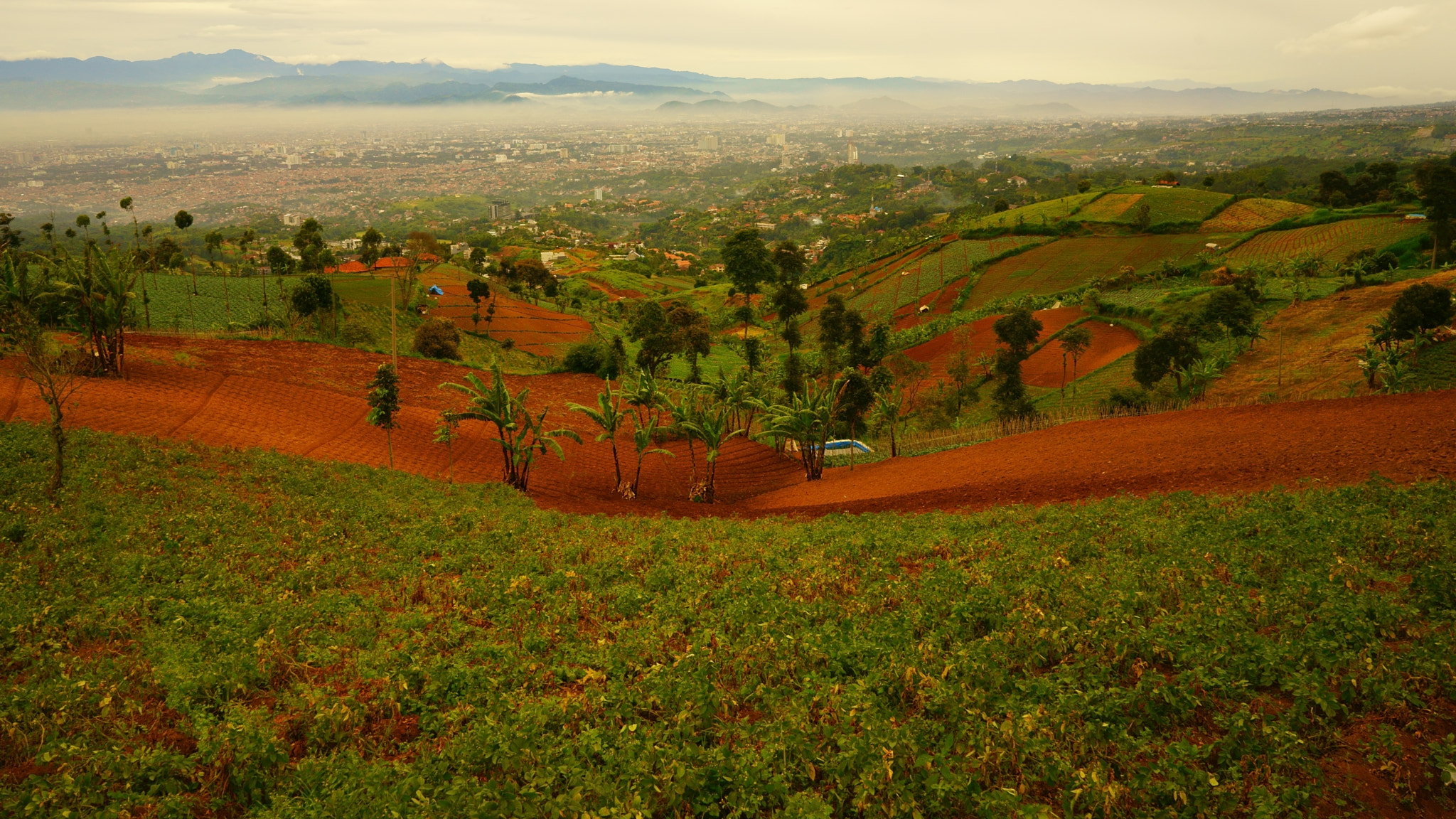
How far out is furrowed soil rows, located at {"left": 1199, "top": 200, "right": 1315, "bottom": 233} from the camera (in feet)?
189

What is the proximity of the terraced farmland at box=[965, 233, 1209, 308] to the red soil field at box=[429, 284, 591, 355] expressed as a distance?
95.4ft

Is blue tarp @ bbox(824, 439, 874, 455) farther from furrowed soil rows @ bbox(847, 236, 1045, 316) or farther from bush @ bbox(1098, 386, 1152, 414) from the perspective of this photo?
furrowed soil rows @ bbox(847, 236, 1045, 316)

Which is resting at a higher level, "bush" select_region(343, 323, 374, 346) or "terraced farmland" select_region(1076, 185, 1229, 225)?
"terraced farmland" select_region(1076, 185, 1229, 225)

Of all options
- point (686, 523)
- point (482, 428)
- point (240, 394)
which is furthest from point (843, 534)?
point (240, 394)

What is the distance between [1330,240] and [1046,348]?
26122 mm

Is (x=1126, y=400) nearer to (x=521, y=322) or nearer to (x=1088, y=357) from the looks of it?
(x=1088, y=357)

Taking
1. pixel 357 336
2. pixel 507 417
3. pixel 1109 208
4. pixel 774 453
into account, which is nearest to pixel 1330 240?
pixel 1109 208

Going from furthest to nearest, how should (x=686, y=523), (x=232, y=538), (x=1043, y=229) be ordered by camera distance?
(x=1043, y=229) → (x=686, y=523) → (x=232, y=538)

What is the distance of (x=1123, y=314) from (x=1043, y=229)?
89.2ft

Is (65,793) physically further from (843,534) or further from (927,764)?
(843,534)

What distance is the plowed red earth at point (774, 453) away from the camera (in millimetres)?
13414

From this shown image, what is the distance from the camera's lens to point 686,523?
13.5 meters

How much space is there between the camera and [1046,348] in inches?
1550

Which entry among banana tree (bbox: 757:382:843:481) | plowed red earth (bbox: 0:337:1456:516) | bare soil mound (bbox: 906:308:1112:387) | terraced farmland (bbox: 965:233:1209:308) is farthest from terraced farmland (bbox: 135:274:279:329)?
terraced farmland (bbox: 965:233:1209:308)
